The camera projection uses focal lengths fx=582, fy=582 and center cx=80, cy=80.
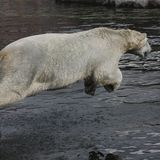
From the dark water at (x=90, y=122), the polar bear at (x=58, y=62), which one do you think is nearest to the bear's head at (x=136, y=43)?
the polar bear at (x=58, y=62)

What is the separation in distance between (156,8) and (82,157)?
75.9 ft

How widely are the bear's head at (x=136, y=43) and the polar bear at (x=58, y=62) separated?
220mm

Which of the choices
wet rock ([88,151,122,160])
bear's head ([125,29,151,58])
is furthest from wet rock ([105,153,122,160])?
bear's head ([125,29,151,58])

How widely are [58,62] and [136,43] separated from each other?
2.12 meters

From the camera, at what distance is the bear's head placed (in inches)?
424

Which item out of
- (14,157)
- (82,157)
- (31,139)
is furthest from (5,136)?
(82,157)

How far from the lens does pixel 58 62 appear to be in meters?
9.43

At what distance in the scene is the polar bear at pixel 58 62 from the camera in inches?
358

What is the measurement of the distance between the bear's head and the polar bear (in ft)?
0.72

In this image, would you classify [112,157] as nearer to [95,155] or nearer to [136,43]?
[95,155]

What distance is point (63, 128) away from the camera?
10828 mm

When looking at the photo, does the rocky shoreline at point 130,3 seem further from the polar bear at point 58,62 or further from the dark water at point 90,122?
the polar bear at point 58,62

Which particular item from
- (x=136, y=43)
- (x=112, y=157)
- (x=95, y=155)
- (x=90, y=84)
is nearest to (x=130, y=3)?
(x=136, y=43)

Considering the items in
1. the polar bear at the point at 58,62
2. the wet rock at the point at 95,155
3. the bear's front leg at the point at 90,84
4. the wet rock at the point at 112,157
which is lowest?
the wet rock at the point at 95,155
